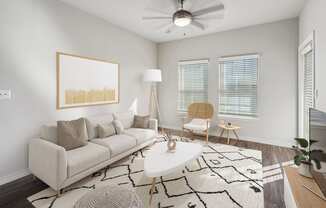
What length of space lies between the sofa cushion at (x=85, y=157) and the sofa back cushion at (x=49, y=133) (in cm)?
39

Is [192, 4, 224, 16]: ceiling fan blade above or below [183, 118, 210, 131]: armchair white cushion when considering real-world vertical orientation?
above

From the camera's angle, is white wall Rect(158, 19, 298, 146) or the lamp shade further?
the lamp shade

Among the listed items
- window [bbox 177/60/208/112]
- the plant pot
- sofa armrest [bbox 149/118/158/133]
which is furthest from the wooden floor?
window [bbox 177/60/208/112]

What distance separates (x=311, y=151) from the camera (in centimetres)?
167

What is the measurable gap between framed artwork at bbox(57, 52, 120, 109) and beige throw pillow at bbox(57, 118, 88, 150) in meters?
0.61

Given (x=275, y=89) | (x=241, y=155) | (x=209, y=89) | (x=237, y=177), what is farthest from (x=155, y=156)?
(x=275, y=89)

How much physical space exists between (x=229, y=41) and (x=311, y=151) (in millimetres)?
3502

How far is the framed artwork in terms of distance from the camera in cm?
302

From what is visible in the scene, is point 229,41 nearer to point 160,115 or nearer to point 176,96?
point 176,96

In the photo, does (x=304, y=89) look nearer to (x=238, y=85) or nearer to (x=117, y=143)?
(x=238, y=85)

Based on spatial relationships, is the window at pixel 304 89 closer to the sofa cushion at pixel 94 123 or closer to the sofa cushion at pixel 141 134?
the sofa cushion at pixel 141 134

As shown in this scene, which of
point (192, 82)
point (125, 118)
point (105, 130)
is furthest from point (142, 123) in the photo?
point (192, 82)

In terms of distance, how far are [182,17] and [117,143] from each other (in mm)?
2241

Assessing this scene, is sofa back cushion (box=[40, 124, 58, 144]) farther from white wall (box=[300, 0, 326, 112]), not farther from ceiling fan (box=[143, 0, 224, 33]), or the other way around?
white wall (box=[300, 0, 326, 112])
